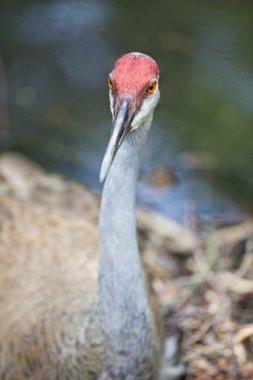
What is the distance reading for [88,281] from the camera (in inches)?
99.9

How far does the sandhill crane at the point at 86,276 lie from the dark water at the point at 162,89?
3.66ft

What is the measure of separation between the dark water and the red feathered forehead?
1.96 metres

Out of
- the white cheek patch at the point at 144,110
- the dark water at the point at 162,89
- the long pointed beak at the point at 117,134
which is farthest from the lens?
the dark water at the point at 162,89

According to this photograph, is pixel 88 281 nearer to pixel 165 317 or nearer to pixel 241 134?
pixel 165 317

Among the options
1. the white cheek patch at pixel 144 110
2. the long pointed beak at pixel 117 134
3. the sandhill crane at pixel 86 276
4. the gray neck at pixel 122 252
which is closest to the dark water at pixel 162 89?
the sandhill crane at pixel 86 276

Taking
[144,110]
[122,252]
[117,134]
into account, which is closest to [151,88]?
[144,110]

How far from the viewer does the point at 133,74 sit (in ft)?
6.01

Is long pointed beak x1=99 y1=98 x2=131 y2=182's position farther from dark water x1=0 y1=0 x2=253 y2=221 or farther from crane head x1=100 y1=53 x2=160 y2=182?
dark water x1=0 y1=0 x2=253 y2=221

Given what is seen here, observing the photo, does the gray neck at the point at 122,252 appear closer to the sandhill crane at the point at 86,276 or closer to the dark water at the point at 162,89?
the sandhill crane at the point at 86,276

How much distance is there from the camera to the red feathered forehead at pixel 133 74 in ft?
5.99

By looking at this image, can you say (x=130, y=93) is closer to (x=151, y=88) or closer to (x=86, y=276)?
(x=151, y=88)

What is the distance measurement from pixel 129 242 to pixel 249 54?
3.01 metres

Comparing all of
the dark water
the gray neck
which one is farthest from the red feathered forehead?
the dark water

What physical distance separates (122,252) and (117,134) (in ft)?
1.45
